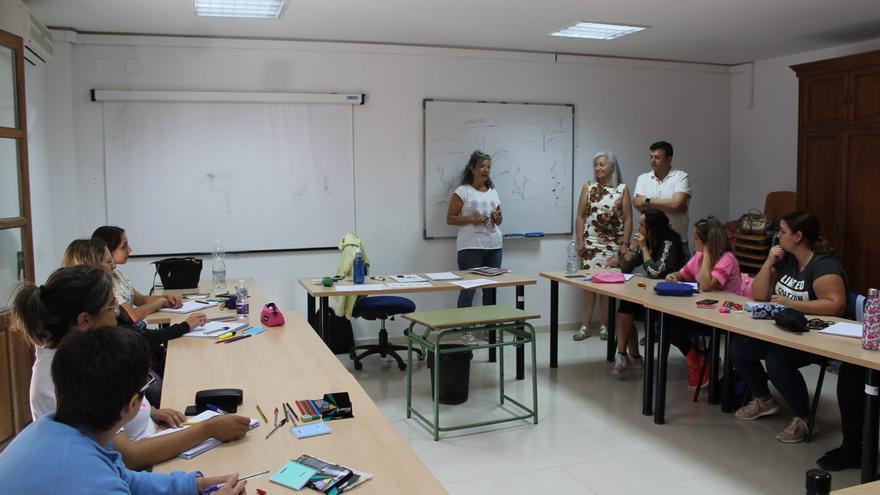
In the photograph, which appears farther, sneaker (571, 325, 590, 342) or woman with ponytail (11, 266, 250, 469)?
sneaker (571, 325, 590, 342)

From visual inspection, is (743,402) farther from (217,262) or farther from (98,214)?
(98,214)

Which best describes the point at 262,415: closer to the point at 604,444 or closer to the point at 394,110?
the point at 604,444

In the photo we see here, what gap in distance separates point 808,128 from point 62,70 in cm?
599

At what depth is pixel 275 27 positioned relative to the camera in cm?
513

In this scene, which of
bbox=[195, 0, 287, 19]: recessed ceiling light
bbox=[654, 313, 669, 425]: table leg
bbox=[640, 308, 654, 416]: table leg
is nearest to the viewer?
bbox=[654, 313, 669, 425]: table leg

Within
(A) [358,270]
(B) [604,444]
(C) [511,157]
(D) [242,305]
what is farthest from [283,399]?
(C) [511,157]

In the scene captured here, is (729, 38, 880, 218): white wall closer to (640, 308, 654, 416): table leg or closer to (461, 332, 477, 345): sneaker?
(640, 308, 654, 416): table leg

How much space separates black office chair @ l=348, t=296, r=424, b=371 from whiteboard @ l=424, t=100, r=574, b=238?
1082 millimetres

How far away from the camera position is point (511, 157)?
6.33 m

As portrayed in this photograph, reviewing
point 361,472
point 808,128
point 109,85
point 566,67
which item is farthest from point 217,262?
point 808,128

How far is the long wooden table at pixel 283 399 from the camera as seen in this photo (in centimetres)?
182

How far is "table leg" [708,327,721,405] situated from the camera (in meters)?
4.32

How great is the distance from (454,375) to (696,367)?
1645 mm

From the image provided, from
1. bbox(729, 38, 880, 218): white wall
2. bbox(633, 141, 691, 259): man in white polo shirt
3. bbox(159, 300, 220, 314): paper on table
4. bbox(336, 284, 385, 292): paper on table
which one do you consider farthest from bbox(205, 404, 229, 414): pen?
bbox(729, 38, 880, 218): white wall
